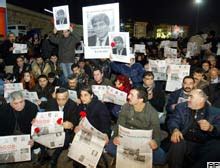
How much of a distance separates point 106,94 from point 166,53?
6064mm

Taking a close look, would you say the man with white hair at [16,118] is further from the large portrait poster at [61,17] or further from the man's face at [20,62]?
the man's face at [20,62]

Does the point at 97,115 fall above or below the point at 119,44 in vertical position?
below

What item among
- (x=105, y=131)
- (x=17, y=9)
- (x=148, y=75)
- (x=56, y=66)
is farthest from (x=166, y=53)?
(x=17, y=9)

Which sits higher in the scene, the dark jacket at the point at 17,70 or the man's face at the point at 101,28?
the man's face at the point at 101,28

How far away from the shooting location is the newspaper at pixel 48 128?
190 inches

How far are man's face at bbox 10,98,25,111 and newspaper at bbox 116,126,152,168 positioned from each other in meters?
1.75

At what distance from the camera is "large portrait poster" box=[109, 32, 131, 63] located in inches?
246

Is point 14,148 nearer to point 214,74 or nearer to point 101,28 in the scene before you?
point 101,28

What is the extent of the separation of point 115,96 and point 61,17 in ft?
8.04

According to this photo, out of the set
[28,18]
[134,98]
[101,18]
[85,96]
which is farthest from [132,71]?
[28,18]

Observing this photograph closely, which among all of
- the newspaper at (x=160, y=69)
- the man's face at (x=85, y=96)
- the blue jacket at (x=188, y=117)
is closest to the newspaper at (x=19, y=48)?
the newspaper at (x=160, y=69)

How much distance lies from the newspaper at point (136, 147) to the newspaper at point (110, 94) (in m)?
1.43

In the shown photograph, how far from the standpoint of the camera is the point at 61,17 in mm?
7238

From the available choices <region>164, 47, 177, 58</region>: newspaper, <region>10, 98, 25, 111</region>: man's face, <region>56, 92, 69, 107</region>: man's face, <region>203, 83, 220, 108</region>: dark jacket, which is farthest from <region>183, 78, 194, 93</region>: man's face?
→ <region>164, 47, 177, 58</region>: newspaper
